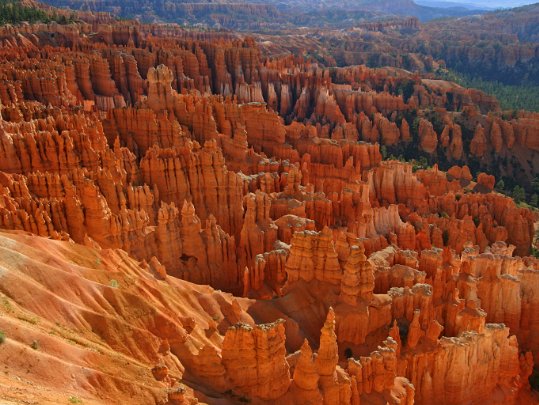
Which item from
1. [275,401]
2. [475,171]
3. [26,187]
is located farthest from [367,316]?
[475,171]

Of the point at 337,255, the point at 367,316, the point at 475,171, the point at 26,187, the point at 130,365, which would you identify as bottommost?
the point at 475,171

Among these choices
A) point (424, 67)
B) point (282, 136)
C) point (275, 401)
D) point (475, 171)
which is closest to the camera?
point (275, 401)

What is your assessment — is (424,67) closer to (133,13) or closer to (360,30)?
(360,30)

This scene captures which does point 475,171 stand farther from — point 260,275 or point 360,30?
point 360,30

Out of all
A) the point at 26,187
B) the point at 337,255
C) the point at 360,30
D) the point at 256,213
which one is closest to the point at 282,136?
the point at 256,213

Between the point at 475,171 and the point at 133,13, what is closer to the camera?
the point at 475,171

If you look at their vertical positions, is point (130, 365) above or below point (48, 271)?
below

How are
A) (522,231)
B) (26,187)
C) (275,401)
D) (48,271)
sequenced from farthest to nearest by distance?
1. (522,231)
2. (26,187)
3. (275,401)
4. (48,271)
